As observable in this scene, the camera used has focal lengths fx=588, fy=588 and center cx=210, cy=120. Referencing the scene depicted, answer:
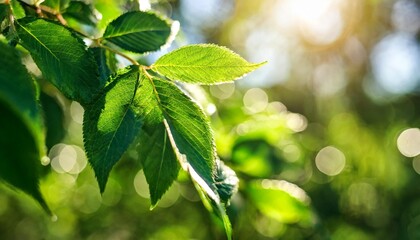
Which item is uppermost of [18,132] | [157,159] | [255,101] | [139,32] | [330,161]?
[330,161]

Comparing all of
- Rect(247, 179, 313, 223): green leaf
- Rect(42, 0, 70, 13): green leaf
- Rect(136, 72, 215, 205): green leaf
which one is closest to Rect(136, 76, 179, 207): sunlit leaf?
Rect(136, 72, 215, 205): green leaf

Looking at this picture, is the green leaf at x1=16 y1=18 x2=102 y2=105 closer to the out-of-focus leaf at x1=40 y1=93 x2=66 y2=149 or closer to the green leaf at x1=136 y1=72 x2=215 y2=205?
the green leaf at x1=136 y1=72 x2=215 y2=205

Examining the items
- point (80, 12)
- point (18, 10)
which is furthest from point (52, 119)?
point (18, 10)

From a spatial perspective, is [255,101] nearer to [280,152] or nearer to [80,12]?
[280,152]

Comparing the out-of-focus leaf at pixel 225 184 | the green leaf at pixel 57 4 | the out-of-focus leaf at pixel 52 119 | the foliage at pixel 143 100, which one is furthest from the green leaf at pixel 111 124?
the out-of-focus leaf at pixel 52 119

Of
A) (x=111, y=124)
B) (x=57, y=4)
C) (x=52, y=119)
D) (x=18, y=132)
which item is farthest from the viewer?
(x=52, y=119)

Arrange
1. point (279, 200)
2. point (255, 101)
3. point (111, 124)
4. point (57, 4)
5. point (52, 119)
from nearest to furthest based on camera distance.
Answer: point (111, 124), point (57, 4), point (52, 119), point (279, 200), point (255, 101)
